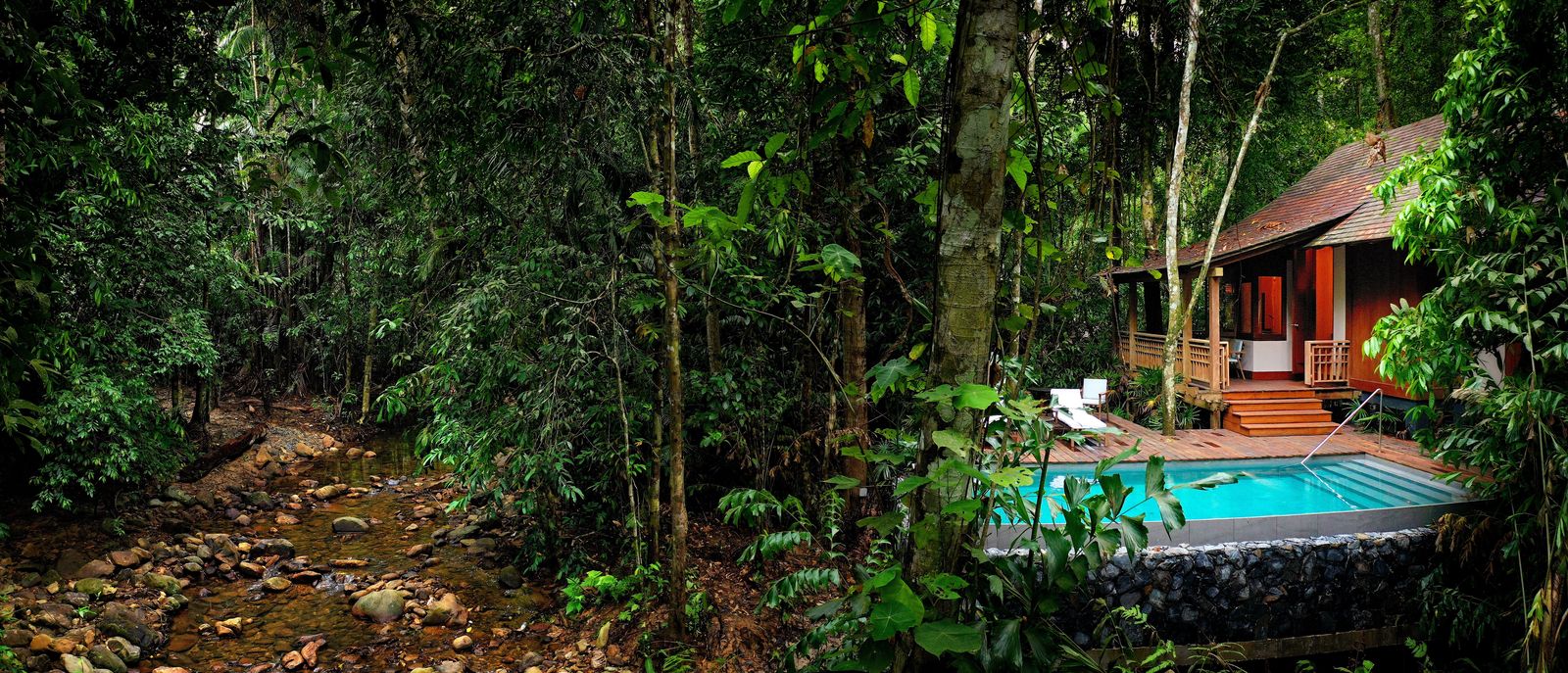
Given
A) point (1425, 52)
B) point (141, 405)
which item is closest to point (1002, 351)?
point (141, 405)

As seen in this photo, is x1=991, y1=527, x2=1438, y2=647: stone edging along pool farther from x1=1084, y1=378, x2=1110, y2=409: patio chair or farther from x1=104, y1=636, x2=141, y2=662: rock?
x1=104, y1=636, x2=141, y2=662: rock

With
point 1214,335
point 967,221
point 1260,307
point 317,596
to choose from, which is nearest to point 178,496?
point 317,596

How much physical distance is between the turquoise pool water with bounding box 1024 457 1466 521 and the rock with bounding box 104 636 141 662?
7.66 metres

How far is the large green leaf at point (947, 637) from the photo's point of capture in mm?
1235

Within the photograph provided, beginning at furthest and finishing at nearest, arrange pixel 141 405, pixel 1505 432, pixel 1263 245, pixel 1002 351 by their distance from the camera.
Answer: pixel 1263 245 < pixel 141 405 < pixel 1505 432 < pixel 1002 351

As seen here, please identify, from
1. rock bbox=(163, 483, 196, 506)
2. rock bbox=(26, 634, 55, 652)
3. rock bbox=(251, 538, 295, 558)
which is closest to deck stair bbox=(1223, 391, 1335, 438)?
rock bbox=(251, 538, 295, 558)

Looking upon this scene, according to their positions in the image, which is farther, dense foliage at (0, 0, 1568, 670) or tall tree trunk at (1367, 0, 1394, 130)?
tall tree trunk at (1367, 0, 1394, 130)

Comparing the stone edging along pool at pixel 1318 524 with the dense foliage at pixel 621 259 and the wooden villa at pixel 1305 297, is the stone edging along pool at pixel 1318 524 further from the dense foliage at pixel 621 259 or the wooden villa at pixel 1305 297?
the wooden villa at pixel 1305 297

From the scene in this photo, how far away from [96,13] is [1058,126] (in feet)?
24.0

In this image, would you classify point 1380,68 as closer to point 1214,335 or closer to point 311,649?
point 1214,335

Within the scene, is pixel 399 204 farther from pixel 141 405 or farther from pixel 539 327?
pixel 141 405

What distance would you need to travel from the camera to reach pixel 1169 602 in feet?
19.2

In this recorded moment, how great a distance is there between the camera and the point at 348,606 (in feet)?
22.3

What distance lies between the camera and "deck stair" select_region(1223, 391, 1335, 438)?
10234 mm
